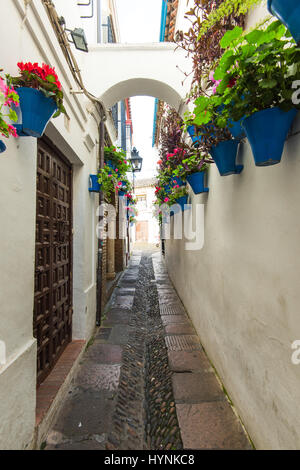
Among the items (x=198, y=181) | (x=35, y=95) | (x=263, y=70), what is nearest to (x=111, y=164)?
(x=198, y=181)

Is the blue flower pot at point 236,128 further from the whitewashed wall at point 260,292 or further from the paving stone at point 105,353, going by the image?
the paving stone at point 105,353

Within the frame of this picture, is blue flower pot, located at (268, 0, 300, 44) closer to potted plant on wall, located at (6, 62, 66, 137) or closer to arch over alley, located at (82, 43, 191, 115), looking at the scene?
potted plant on wall, located at (6, 62, 66, 137)

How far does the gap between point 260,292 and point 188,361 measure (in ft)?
5.87

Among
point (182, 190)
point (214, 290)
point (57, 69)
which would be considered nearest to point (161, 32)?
point (182, 190)

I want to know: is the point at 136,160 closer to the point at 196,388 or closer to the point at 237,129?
the point at 237,129

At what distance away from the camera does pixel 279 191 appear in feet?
4.72

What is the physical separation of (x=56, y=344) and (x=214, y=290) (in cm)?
192

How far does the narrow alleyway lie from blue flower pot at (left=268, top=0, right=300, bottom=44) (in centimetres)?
246

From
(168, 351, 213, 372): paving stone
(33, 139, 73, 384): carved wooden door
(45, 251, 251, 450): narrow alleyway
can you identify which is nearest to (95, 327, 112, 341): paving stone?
(45, 251, 251, 450): narrow alleyway

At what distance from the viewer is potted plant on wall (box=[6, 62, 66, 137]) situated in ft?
4.85

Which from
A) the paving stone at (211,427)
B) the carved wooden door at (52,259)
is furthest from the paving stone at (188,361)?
the carved wooden door at (52,259)

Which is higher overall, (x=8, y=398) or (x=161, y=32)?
(x=161, y=32)

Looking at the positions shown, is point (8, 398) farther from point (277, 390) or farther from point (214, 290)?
point (214, 290)

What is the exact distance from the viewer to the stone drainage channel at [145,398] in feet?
6.46
